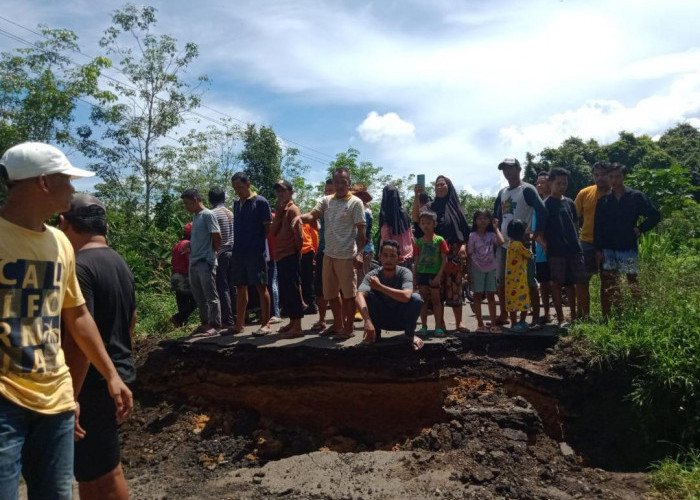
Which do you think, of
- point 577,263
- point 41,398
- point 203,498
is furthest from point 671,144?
point 41,398

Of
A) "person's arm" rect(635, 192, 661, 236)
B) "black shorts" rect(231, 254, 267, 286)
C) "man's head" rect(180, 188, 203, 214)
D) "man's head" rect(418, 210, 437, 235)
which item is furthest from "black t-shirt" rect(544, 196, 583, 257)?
"man's head" rect(180, 188, 203, 214)

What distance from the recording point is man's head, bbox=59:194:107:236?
3.20m

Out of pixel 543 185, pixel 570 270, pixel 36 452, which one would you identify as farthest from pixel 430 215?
pixel 36 452

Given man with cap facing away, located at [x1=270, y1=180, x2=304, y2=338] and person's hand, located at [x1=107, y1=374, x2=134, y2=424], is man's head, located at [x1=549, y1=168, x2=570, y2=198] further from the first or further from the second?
person's hand, located at [x1=107, y1=374, x2=134, y2=424]

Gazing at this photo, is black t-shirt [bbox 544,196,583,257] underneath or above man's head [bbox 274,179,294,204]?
underneath

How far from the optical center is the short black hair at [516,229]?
249 inches

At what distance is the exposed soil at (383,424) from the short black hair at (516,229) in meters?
1.17

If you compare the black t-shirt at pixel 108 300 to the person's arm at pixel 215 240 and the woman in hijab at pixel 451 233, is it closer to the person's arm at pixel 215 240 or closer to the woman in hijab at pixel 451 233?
the person's arm at pixel 215 240

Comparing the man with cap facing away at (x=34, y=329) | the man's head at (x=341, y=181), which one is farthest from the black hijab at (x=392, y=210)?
the man with cap facing away at (x=34, y=329)

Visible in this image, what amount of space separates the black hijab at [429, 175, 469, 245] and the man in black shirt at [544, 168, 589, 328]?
3.23ft

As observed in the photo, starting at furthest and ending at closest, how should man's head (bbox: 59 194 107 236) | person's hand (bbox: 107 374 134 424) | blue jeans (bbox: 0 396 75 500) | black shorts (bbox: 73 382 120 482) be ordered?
man's head (bbox: 59 194 107 236) → black shorts (bbox: 73 382 120 482) → person's hand (bbox: 107 374 134 424) → blue jeans (bbox: 0 396 75 500)

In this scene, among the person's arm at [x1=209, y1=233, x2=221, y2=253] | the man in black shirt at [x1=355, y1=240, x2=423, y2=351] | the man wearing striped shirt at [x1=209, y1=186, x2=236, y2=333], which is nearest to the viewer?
the man in black shirt at [x1=355, y1=240, x2=423, y2=351]

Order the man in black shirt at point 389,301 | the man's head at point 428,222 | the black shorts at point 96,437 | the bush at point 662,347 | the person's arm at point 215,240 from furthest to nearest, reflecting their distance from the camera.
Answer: the person's arm at point 215,240 → the man's head at point 428,222 → the man in black shirt at point 389,301 → the bush at point 662,347 → the black shorts at point 96,437

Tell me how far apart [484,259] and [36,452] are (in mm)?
5138
